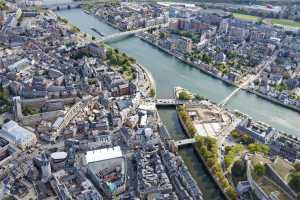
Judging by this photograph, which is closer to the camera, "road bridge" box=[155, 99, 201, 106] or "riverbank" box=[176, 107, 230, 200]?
"riverbank" box=[176, 107, 230, 200]

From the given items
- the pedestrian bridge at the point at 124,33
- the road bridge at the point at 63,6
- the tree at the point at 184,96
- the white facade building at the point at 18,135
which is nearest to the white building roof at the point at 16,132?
the white facade building at the point at 18,135

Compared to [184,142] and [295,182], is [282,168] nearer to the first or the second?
[295,182]

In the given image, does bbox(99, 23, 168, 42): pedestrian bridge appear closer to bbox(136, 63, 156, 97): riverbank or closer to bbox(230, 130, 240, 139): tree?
bbox(136, 63, 156, 97): riverbank

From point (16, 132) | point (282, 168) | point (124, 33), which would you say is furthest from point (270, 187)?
point (124, 33)

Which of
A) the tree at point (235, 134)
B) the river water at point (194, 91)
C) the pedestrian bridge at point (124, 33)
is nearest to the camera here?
the river water at point (194, 91)

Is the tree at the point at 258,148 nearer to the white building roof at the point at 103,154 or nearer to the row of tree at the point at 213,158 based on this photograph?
the row of tree at the point at 213,158

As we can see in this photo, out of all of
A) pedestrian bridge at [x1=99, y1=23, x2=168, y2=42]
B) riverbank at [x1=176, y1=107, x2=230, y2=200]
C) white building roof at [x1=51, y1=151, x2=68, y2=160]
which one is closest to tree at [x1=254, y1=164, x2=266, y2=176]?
riverbank at [x1=176, y1=107, x2=230, y2=200]
